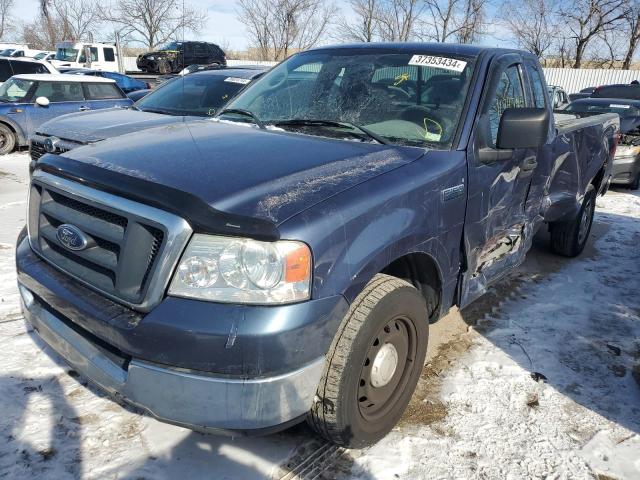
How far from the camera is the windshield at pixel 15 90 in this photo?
403 inches

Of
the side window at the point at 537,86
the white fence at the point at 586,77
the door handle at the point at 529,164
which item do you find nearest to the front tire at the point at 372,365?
the door handle at the point at 529,164

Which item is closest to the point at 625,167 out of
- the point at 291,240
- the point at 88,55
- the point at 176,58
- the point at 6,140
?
the point at 291,240

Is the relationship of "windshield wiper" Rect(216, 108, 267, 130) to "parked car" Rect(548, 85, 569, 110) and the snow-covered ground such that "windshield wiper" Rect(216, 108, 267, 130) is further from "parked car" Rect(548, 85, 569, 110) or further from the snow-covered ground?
"parked car" Rect(548, 85, 569, 110)

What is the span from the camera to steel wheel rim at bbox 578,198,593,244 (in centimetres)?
540

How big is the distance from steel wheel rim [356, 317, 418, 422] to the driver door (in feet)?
1.95

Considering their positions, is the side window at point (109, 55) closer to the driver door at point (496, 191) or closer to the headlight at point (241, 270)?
the driver door at point (496, 191)

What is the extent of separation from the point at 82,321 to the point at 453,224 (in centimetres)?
183

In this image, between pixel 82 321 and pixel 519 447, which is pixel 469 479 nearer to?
pixel 519 447

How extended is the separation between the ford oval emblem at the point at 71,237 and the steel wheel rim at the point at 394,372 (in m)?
1.31

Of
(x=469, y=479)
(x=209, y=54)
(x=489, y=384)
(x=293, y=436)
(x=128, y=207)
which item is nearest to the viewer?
(x=128, y=207)

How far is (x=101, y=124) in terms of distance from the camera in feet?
18.4

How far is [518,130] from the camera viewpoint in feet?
9.36

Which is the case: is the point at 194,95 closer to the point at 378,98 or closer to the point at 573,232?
the point at 378,98

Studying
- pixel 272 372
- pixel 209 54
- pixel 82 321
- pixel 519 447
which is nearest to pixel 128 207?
pixel 82 321
